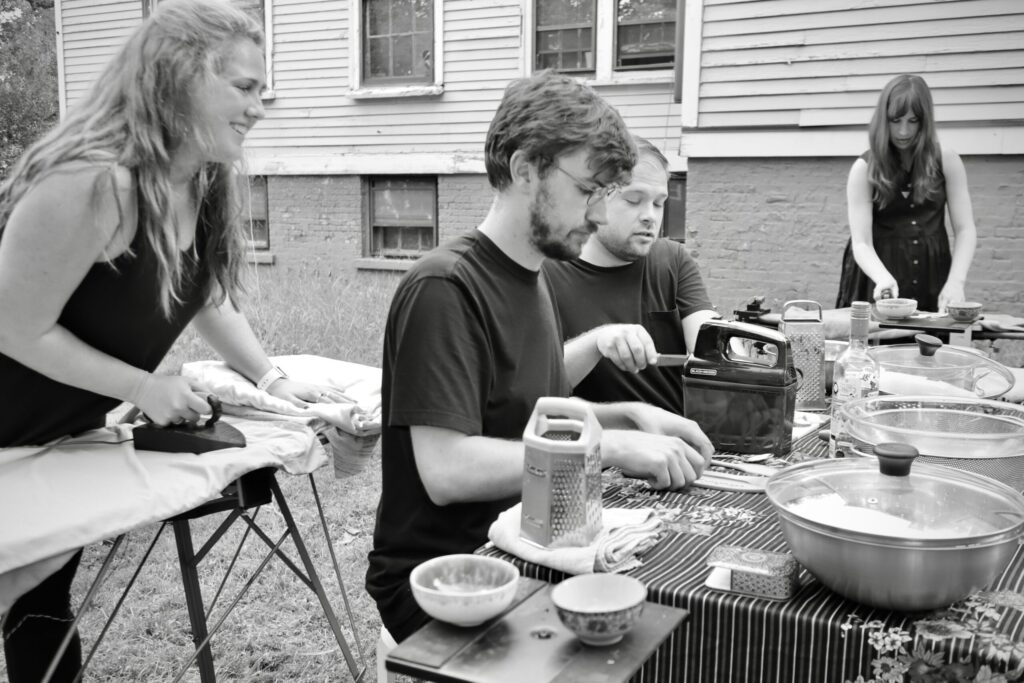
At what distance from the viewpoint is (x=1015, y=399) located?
2439 millimetres

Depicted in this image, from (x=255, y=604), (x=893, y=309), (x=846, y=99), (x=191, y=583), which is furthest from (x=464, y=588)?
(x=846, y=99)

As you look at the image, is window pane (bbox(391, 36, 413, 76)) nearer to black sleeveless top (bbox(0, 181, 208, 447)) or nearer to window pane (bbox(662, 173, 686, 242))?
window pane (bbox(662, 173, 686, 242))

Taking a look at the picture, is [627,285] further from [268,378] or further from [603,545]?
[603,545]

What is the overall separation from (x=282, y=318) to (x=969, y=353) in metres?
6.05

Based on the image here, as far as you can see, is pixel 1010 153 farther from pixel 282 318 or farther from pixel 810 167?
pixel 282 318

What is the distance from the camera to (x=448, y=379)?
1.64 m

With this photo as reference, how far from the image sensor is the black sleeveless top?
6.12 feet

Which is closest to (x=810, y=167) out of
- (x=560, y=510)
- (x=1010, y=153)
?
(x=1010, y=153)

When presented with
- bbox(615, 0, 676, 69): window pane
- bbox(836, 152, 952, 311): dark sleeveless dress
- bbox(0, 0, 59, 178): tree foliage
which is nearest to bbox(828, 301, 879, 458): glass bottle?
bbox(836, 152, 952, 311): dark sleeveless dress

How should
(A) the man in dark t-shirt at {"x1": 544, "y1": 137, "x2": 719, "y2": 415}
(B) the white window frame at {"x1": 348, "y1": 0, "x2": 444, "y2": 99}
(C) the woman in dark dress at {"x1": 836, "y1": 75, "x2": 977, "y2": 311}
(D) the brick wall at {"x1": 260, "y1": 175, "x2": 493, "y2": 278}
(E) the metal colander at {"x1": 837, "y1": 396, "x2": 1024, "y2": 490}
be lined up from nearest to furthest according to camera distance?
(E) the metal colander at {"x1": 837, "y1": 396, "x2": 1024, "y2": 490} → (A) the man in dark t-shirt at {"x1": 544, "y1": 137, "x2": 719, "y2": 415} → (C) the woman in dark dress at {"x1": 836, "y1": 75, "x2": 977, "y2": 311} → (B) the white window frame at {"x1": 348, "y1": 0, "x2": 444, "y2": 99} → (D) the brick wall at {"x1": 260, "y1": 175, "x2": 493, "y2": 278}

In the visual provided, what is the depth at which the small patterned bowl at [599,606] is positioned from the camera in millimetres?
1048

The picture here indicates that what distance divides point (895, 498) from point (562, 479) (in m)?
0.47

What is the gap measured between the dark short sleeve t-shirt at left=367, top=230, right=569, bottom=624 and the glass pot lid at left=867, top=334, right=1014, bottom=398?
0.99 metres

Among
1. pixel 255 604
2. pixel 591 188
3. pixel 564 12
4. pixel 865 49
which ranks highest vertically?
pixel 564 12
